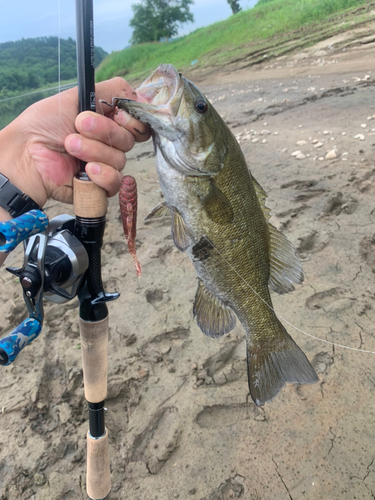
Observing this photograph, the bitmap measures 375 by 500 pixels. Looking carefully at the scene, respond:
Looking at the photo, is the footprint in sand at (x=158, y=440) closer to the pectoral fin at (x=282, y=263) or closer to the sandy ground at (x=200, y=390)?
the sandy ground at (x=200, y=390)

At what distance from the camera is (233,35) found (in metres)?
16.6

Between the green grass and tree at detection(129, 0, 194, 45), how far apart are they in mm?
888

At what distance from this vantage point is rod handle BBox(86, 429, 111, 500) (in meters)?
1.76

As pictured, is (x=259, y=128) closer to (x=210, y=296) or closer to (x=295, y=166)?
(x=295, y=166)

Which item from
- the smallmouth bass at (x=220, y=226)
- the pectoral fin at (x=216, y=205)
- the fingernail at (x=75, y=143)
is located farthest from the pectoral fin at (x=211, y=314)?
the fingernail at (x=75, y=143)

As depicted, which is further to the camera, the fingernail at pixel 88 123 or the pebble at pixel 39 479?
the pebble at pixel 39 479

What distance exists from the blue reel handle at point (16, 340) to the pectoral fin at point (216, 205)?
0.83 meters

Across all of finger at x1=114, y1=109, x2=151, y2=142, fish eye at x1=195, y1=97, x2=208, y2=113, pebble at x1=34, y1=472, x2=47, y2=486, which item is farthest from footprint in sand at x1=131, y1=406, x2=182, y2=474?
fish eye at x1=195, y1=97, x2=208, y2=113

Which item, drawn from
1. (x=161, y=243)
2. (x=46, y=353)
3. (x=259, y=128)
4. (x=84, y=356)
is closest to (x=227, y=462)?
(x=84, y=356)

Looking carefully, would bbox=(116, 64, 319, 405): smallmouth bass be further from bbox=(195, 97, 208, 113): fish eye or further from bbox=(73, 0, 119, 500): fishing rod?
bbox=(73, 0, 119, 500): fishing rod

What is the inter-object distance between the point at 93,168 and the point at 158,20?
26.4 m

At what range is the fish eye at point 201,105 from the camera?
146cm

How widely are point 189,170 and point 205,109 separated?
268 millimetres

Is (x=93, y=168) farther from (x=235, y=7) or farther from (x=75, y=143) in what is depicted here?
(x=235, y=7)
